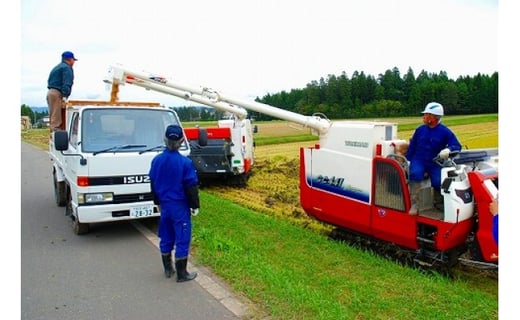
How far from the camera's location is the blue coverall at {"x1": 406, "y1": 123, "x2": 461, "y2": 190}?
17.9ft

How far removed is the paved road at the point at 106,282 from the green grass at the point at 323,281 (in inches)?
14.9

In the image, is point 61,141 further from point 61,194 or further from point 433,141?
point 433,141

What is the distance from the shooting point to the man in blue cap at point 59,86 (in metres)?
8.23

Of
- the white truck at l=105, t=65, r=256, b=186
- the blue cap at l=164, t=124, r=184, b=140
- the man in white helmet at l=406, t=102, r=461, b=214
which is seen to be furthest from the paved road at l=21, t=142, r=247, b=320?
the white truck at l=105, t=65, r=256, b=186

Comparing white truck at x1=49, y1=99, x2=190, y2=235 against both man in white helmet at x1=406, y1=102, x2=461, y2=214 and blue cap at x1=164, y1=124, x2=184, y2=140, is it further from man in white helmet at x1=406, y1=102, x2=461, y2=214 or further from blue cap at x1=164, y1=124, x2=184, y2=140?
man in white helmet at x1=406, y1=102, x2=461, y2=214

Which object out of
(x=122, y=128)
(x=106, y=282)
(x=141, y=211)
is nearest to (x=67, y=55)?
(x=122, y=128)

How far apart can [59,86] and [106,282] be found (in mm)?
5106

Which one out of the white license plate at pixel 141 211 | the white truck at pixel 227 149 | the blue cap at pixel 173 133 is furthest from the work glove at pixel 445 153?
the white truck at pixel 227 149

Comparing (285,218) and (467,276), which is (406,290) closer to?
(467,276)

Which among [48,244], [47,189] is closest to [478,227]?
[48,244]

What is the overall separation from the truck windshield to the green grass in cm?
176

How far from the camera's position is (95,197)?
6.20 meters

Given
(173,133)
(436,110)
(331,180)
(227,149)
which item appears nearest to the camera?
(173,133)

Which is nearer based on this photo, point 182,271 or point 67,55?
point 182,271
